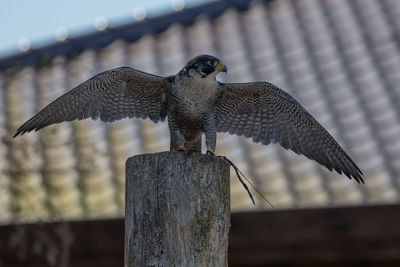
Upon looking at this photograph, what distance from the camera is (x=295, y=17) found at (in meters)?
8.20

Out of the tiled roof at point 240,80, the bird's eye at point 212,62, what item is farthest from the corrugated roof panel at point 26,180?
the bird's eye at point 212,62

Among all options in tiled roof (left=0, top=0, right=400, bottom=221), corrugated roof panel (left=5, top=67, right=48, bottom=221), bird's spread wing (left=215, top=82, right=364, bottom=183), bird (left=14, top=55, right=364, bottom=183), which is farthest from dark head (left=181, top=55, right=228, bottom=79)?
corrugated roof panel (left=5, top=67, right=48, bottom=221)

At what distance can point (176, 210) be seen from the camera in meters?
2.58

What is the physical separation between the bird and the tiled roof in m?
0.75

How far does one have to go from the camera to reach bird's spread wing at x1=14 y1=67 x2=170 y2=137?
382 cm

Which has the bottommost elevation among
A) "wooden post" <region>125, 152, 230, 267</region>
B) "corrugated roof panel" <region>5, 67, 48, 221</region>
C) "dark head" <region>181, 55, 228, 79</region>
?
"wooden post" <region>125, 152, 230, 267</region>

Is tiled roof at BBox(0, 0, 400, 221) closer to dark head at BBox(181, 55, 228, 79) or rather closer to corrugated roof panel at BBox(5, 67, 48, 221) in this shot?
corrugated roof panel at BBox(5, 67, 48, 221)

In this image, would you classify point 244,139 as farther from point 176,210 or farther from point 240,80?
point 176,210

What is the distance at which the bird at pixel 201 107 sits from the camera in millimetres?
3926

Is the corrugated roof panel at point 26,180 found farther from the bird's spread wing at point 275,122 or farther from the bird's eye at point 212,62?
the bird's eye at point 212,62

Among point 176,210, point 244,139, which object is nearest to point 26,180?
point 244,139

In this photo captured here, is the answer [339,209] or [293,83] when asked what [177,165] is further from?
[293,83]

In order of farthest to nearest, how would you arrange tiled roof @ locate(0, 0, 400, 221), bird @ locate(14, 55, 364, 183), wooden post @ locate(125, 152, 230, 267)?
tiled roof @ locate(0, 0, 400, 221) < bird @ locate(14, 55, 364, 183) < wooden post @ locate(125, 152, 230, 267)

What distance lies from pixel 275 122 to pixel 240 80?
8.68 feet
